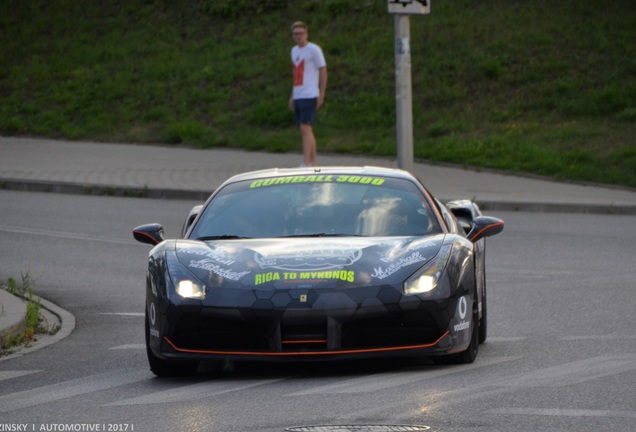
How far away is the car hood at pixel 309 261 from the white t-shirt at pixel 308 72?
13.1 meters

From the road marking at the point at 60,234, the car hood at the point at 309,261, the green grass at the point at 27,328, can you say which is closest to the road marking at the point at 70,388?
the car hood at the point at 309,261

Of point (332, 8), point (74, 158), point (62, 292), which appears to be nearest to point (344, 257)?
point (62, 292)

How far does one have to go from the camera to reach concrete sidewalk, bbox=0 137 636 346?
2027 centimetres

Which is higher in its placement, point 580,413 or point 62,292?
point 580,413

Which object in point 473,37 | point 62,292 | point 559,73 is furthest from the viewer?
point 473,37

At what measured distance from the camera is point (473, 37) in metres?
31.0

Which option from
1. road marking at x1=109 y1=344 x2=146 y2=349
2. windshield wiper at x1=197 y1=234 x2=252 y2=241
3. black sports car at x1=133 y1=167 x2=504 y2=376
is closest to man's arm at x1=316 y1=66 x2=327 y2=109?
road marking at x1=109 y1=344 x2=146 y2=349

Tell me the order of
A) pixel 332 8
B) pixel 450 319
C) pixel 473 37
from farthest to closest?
pixel 332 8, pixel 473 37, pixel 450 319

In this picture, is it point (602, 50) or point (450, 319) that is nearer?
point (450, 319)

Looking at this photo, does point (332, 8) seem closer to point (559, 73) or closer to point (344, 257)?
point (559, 73)

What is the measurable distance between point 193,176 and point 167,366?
1435 centimetres

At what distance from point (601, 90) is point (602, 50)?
2479 mm

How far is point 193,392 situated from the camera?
8.10m

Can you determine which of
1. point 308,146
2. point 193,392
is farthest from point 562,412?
point 308,146
